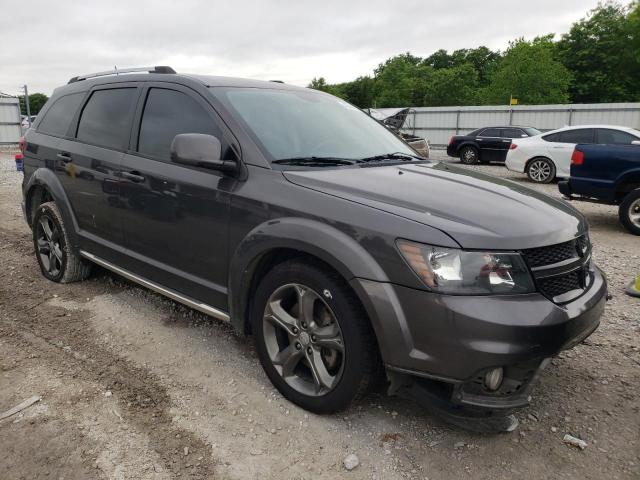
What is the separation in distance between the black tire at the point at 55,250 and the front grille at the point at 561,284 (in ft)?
12.1

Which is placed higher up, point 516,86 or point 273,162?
point 516,86

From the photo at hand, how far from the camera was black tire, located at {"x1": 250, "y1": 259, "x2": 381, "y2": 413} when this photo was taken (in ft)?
7.69

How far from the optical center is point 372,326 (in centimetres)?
231

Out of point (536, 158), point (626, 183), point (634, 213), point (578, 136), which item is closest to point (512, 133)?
point (536, 158)

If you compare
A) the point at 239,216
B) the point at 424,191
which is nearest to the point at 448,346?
the point at 424,191

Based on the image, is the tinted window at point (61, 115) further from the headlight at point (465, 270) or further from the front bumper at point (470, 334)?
the headlight at point (465, 270)

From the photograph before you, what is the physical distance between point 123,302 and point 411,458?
2777 millimetres

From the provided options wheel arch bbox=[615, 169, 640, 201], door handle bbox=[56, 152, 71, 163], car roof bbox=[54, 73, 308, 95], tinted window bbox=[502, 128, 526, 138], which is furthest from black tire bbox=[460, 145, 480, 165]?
door handle bbox=[56, 152, 71, 163]

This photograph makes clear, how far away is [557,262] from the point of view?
2.34 metres

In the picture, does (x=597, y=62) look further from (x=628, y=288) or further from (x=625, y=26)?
(x=628, y=288)

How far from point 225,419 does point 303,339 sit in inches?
23.1

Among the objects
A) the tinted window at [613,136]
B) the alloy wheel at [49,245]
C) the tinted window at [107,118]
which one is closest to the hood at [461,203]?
the tinted window at [107,118]

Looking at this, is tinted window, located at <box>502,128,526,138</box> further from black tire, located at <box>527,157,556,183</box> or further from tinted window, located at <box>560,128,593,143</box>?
tinted window, located at <box>560,128,593,143</box>

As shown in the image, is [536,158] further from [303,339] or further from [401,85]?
[401,85]
